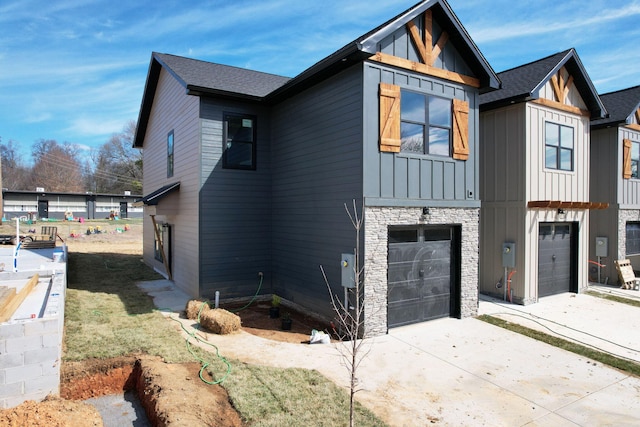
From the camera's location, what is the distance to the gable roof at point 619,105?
1355 cm

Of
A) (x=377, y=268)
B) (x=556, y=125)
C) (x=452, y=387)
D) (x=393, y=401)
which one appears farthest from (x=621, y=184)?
(x=393, y=401)

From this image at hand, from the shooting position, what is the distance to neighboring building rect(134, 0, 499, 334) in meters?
7.66

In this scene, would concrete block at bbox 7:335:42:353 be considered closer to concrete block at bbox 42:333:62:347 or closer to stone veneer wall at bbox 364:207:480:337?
concrete block at bbox 42:333:62:347

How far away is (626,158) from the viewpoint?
14.0 m

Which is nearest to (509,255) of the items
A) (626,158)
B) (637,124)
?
(626,158)

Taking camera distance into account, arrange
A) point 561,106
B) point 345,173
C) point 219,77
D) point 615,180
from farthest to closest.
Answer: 1. point 615,180
2. point 561,106
3. point 219,77
4. point 345,173

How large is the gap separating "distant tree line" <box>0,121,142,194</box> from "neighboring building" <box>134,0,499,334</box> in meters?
55.3

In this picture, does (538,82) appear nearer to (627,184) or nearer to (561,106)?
(561,106)

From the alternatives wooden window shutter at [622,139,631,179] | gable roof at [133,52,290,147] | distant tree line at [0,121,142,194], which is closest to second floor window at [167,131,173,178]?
gable roof at [133,52,290,147]

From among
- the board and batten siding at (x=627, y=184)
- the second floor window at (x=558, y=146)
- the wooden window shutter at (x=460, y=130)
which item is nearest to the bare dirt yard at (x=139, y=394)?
the wooden window shutter at (x=460, y=130)

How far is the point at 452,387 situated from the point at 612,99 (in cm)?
1596

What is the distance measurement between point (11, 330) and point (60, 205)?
45.9m

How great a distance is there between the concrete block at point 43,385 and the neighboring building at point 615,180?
1667cm

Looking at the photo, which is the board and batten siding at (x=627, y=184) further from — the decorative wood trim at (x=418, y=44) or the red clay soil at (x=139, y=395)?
the red clay soil at (x=139, y=395)
